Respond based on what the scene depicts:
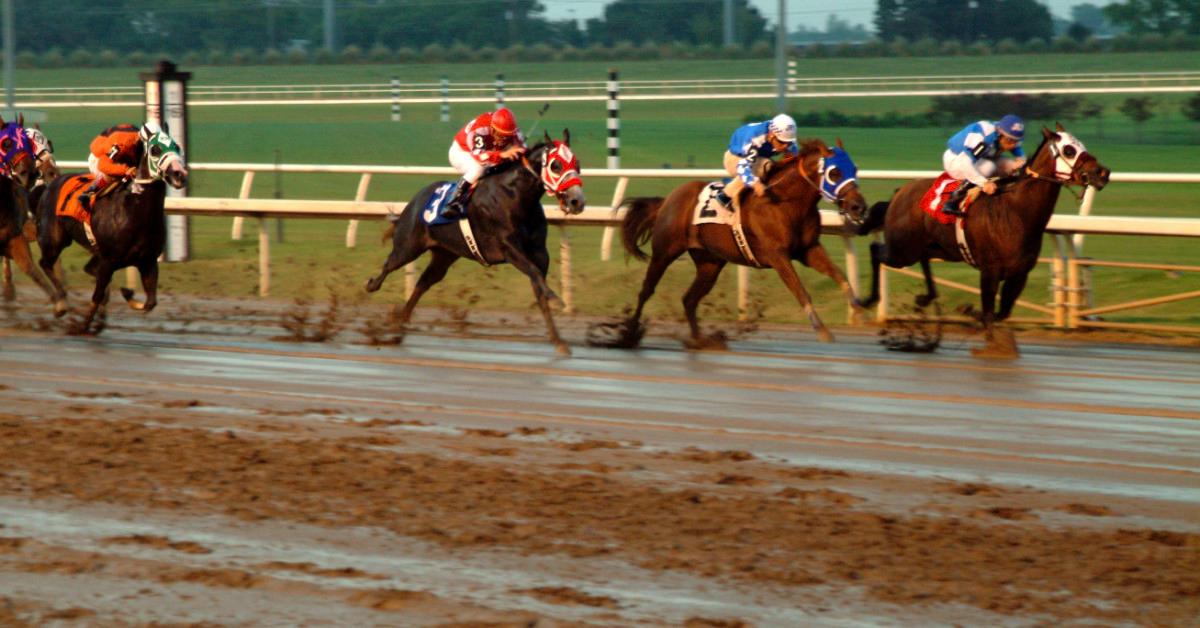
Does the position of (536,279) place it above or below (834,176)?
below

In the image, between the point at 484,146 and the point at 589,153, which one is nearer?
the point at 484,146

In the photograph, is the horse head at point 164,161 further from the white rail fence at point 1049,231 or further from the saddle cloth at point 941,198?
the saddle cloth at point 941,198

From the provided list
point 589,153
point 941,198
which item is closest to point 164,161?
point 941,198

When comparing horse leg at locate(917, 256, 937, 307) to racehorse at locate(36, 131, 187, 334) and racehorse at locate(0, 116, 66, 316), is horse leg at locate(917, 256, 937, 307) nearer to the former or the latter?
racehorse at locate(36, 131, 187, 334)

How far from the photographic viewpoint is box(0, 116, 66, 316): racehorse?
11.1 m

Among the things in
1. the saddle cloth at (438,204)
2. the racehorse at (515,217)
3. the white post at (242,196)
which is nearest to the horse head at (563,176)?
the racehorse at (515,217)

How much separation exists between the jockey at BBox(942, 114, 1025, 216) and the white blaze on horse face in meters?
0.34

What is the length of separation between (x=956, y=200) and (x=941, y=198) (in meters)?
0.17

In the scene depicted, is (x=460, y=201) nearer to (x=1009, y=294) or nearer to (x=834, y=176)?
(x=834, y=176)

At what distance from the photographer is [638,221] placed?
11.2 metres

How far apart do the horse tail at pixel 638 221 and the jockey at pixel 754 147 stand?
715 millimetres

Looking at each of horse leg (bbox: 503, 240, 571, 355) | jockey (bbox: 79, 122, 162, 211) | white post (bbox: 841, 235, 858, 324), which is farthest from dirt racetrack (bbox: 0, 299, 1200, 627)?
white post (bbox: 841, 235, 858, 324)

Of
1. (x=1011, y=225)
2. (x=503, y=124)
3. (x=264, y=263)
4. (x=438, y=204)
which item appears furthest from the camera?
(x=264, y=263)

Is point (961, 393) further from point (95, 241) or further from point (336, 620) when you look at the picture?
point (95, 241)
